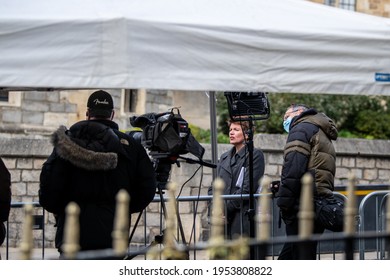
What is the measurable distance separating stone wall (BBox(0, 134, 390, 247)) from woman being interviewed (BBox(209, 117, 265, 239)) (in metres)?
4.57

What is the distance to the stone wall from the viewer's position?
15.9m

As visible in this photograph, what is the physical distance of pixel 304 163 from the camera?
8664 millimetres

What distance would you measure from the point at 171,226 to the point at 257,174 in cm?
524

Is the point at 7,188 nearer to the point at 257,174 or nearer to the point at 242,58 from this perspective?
the point at 242,58

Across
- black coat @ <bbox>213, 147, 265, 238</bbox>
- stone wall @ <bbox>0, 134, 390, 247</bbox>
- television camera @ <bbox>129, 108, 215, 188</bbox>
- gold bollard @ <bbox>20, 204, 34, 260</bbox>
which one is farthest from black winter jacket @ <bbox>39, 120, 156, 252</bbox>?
stone wall @ <bbox>0, 134, 390, 247</bbox>

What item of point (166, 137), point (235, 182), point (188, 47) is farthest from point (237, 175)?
point (188, 47)

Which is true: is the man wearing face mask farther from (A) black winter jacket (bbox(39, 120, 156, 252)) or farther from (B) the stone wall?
(B) the stone wall

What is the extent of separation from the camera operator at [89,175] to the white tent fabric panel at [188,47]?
1.13 meters

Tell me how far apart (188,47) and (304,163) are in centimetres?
265

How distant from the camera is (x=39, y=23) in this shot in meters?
6.11

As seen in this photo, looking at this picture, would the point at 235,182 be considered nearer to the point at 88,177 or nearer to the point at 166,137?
the point at 166,137

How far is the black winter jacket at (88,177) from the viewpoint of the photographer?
715 centimetres
